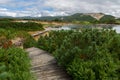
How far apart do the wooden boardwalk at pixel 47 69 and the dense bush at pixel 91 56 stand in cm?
37

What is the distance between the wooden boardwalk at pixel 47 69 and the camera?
43.5 feet

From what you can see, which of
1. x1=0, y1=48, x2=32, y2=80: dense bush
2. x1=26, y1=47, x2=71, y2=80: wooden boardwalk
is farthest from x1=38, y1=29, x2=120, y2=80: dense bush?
x1=0, y1=48, x2=32, y2=80: dense bush

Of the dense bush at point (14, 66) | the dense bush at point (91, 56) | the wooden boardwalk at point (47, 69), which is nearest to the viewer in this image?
the dense bush at point (14, 66)

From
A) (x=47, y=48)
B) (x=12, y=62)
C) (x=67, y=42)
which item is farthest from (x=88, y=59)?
(x=47, y=48)

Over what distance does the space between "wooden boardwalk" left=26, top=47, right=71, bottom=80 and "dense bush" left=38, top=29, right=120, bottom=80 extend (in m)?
0.37

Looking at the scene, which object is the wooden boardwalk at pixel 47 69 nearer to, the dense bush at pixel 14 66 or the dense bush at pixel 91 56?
the dense bush at pixel 91 56

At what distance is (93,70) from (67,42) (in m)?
3.25

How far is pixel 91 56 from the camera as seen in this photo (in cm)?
1357

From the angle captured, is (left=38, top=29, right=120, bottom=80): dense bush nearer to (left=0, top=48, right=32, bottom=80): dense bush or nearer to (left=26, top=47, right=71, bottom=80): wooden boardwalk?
(left=26, top=47, right=71, bottom=80): wooden boardwalk

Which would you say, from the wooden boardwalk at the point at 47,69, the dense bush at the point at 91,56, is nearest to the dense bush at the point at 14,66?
the wooden boardwalk at the point at 47,69

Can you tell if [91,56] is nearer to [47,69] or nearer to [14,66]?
[47,69]

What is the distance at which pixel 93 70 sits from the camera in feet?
41.3

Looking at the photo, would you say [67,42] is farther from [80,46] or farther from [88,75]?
[88,75]

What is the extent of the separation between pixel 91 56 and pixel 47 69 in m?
2.22
